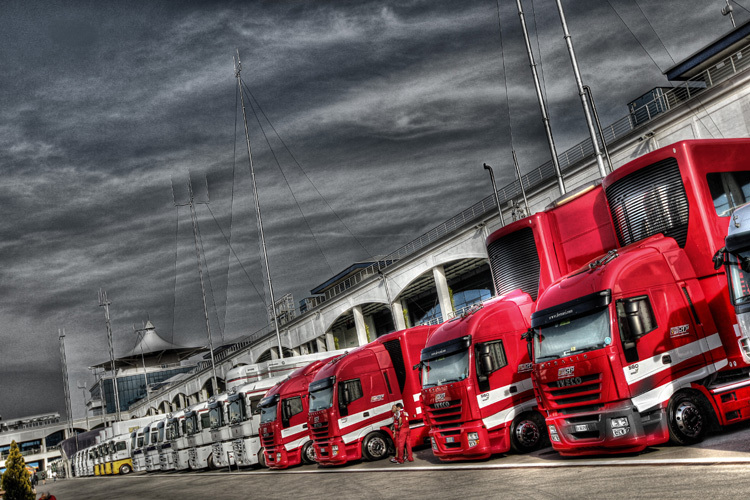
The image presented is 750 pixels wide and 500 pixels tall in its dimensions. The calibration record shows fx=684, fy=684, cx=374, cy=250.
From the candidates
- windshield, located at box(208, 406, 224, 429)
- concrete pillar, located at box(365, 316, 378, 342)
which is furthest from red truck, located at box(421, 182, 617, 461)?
concrete pillar, located at box(365, 316, 378, 342)

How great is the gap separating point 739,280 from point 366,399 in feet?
41.9

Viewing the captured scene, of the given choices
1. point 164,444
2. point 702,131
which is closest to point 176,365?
point 164,444

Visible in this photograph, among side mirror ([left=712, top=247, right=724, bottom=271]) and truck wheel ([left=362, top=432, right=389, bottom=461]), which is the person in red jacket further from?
side mirror ([left=712, top=247, right=724, bottom=271])

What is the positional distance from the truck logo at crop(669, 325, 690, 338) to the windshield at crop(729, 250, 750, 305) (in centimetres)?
146

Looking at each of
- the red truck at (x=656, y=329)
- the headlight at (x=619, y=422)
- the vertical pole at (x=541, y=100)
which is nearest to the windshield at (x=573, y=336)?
the red truck at (x=656, y=329)

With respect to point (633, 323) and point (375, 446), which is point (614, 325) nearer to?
point (633, 323)

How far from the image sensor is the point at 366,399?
2131cm

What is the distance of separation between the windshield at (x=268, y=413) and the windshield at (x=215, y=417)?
176 inches

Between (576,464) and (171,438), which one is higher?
(171,438)

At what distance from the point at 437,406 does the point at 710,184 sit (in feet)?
25.5

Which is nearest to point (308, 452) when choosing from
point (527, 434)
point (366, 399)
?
point (366, 399)

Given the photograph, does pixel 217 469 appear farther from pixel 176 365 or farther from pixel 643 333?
pixel 176 365

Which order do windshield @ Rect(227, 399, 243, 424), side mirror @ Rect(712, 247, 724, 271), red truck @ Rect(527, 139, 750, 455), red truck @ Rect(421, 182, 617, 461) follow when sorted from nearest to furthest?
side mirror @ Rect(712, 247, 724, 271), red truck @ Rect(527, 139, 750, 455), red truck @ Rect(421, 182, 617, 461), windshield @ Rect(227, 399, 243, 424)

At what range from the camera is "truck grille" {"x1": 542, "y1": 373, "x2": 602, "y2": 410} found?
39.8 ft
